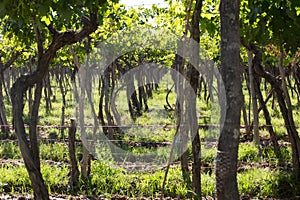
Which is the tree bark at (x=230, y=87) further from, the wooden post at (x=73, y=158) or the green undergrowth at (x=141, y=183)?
the wooden post at (x=73, y=158)

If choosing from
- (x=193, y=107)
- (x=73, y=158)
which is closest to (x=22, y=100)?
(x=193, y=107)

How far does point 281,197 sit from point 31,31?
3900 millimetres

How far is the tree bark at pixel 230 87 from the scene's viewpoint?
2.73 meters

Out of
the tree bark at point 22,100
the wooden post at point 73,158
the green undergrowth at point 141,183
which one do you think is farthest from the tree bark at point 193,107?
the wooden post at point 73,158

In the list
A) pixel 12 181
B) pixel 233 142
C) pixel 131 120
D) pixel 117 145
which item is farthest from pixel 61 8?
pixel 131 120

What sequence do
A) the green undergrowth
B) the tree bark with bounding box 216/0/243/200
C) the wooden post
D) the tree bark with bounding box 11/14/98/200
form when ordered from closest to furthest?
the tree bark with bounding box 216/0/243/200, the tree bark with bounding box 11/14/98/200, the green undergrowth, the wooden post

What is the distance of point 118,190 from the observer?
607 cm

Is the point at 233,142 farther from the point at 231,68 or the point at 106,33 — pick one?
the point at 106,33

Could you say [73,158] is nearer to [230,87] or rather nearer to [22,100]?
[22,100]

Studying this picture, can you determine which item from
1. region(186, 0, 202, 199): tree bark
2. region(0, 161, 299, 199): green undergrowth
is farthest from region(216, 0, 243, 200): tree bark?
region(0, 161, 299, 199): green undergrowth

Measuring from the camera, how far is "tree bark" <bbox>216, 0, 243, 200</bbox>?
2729 millimetres

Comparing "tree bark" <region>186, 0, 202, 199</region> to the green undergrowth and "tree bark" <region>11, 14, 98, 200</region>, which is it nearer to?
"tree bark" <region>11, 14, 98, 200</region>

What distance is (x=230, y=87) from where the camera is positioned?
2738 mm

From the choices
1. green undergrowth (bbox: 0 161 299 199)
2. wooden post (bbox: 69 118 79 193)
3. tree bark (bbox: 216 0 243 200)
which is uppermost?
tree bark (bbox: 216 0 243 200)
